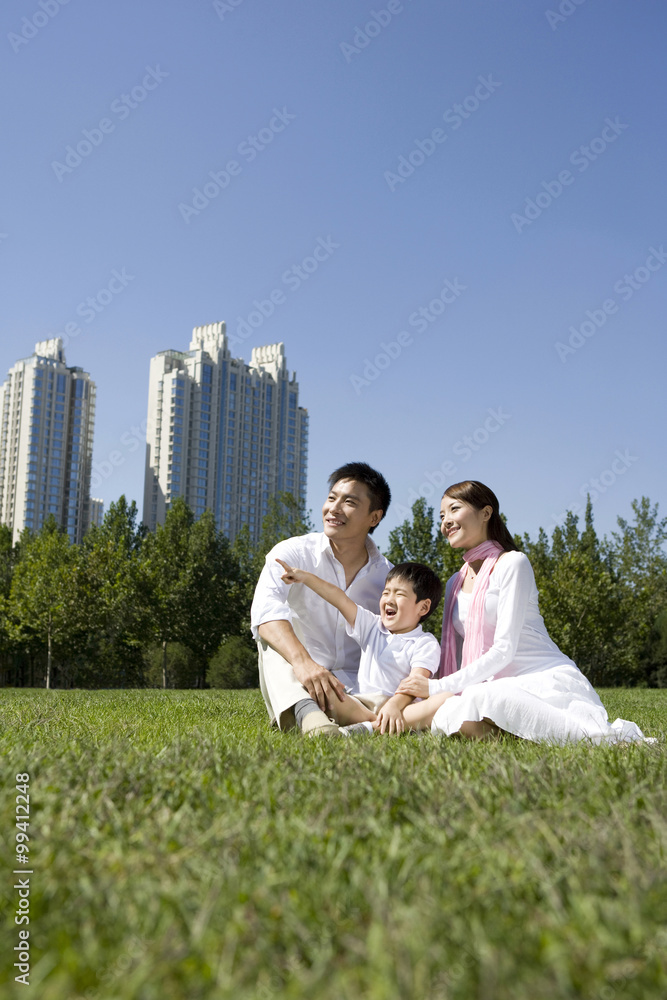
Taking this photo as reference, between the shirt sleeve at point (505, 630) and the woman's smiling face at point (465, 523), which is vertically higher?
the woman's smiling face at point (465, 523)

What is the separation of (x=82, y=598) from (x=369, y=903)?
28.4m

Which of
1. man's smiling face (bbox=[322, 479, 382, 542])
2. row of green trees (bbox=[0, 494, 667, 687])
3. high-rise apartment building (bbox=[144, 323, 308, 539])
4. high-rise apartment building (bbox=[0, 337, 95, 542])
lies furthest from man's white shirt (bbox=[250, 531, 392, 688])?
high-rise apartment building (bbox=[144, 323, 308, 539])

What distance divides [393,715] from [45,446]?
71.9m

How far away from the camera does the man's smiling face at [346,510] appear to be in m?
5.18

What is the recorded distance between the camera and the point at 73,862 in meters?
1.62

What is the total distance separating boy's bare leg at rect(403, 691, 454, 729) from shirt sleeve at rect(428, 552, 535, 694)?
0.19 ft

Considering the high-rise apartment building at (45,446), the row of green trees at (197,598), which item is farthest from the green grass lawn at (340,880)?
the high-rise apartment building at (45,446)

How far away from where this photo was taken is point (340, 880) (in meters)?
1.49

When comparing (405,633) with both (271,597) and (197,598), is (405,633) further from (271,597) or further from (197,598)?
(197,598)

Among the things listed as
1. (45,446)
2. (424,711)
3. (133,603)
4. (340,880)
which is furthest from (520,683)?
(45,446)

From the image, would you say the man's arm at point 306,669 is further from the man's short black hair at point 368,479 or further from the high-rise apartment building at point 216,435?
the high-rise apartment building at point 216,435

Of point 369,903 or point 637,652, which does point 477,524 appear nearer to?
point 369,903

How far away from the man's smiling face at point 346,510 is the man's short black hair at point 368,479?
4 centimetres

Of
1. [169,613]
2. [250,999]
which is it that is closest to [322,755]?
[250,999]
